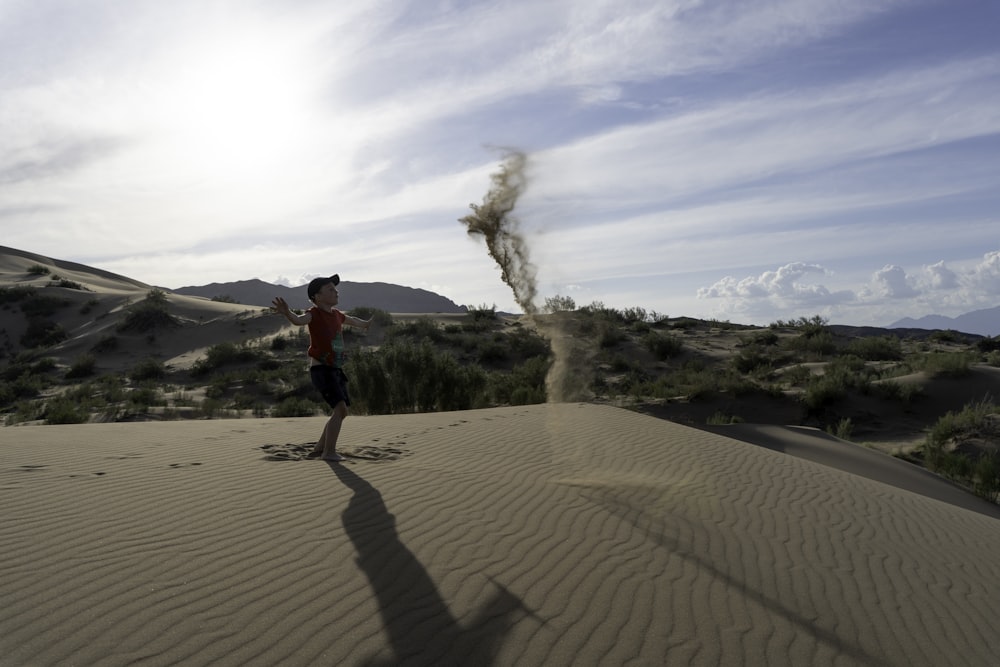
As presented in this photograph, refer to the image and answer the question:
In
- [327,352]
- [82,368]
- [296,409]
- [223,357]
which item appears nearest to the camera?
[327,352]

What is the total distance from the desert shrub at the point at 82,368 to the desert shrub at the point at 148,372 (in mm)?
1399

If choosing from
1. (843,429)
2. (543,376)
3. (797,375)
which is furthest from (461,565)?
(797,375)

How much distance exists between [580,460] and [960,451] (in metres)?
9.62

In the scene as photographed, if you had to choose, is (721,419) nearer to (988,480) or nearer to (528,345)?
(988,480)

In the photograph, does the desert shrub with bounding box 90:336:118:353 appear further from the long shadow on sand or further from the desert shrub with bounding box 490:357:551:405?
the long shadow on sand

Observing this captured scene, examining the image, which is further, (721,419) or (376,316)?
(376,316)

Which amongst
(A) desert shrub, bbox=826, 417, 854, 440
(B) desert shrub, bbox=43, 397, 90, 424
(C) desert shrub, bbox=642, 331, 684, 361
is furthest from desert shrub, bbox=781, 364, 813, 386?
(B) desert shrub, bbox=43, 397, 90, 424

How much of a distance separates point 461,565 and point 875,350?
24570 millimetres

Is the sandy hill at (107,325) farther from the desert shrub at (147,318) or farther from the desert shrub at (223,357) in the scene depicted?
the desert shrub at (223,357)

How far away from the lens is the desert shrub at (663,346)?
25.8m

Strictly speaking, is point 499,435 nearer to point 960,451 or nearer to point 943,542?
point 943,542

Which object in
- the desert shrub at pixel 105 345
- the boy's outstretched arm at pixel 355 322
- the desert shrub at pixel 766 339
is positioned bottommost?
the boy's outstretched arm at pixel 355 322

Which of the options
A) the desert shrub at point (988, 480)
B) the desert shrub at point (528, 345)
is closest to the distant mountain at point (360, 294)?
the desert shrub at point (528, 345)

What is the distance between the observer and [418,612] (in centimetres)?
362
